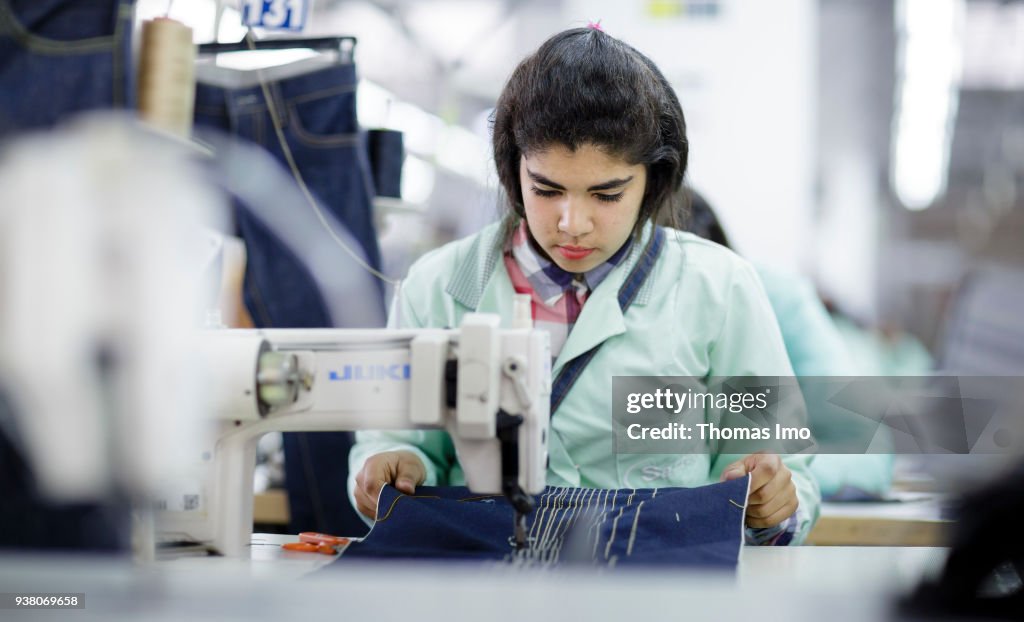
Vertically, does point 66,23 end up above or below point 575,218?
above

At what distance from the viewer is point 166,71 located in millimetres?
1265

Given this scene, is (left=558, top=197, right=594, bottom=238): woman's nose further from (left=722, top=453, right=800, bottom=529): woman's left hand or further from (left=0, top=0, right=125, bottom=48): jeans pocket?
(left=0, top=0, right=125, bottom=48): jeans pocket

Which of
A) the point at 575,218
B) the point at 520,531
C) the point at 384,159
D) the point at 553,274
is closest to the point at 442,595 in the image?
the point at 520,531

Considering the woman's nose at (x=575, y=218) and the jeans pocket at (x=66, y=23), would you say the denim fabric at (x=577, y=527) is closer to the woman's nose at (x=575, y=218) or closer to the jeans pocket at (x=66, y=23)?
the woman's nose at (x=575, y=218)

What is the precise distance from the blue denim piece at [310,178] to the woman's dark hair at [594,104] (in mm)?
945

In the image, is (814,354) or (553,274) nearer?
(553,274)

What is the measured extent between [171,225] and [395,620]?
0.37 m

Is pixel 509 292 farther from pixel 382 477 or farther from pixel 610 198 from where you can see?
pixel 382 477

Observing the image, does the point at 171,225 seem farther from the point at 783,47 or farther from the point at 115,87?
the point at 783,47

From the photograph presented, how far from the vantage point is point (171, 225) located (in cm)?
71

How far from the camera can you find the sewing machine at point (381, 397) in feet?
3.84

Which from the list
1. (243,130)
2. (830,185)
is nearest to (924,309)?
(830,185)

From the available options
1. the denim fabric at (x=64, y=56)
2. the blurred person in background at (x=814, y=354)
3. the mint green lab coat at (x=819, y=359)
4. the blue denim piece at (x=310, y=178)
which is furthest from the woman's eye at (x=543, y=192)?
the blue denim piece at (x=310, y=178)

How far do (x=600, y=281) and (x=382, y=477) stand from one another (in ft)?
1.57
